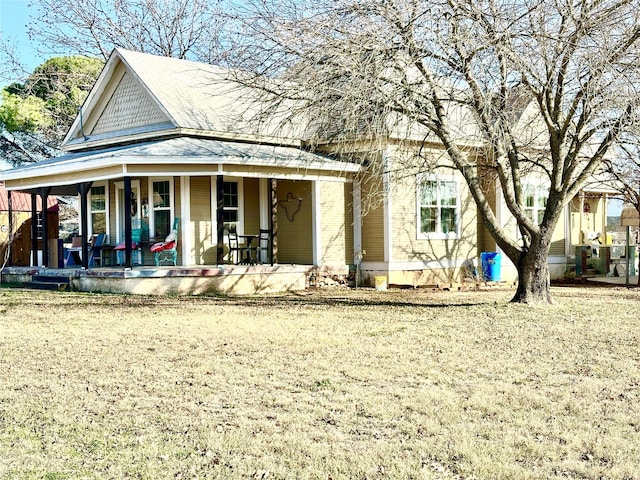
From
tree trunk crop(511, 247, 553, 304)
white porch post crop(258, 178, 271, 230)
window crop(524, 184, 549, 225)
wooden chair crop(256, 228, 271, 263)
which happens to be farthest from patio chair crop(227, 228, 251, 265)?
window crop(524, 184, 549, 225)

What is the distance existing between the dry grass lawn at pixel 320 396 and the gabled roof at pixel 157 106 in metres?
7.29

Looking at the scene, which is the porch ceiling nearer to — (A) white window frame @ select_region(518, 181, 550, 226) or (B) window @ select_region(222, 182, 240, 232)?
(B) window @ select_region(222, 182, 240, 232)

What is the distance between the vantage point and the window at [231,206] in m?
18.7

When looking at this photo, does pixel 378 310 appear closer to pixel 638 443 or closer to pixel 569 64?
pixel 569 64

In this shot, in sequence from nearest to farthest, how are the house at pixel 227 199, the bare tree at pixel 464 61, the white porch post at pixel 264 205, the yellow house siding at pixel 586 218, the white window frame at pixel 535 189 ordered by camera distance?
the bare tree at pixel 464 61 → the house at pixel 227 199 → the white porch post at pixel 264 205 → the white window frame at pixel 535 189 → the yellow house siding at pixel 586 218

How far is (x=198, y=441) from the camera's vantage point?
18.8ft

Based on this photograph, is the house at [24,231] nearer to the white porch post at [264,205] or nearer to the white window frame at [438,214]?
the white porch post at [264,205]

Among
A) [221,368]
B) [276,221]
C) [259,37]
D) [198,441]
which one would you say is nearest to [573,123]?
[259,37]

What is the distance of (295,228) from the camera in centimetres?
1952

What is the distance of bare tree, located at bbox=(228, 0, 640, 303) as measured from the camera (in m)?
11.8

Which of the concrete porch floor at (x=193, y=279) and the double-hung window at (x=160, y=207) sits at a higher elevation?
the double-hung window at (x=160, y=207)

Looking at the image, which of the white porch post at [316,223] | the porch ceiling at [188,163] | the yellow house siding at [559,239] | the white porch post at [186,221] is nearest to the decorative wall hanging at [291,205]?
the white porch post at [316,223]

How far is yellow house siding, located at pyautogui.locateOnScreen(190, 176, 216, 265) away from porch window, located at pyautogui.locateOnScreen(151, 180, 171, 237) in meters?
0.74

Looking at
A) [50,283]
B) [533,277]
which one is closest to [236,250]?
[50,283]
